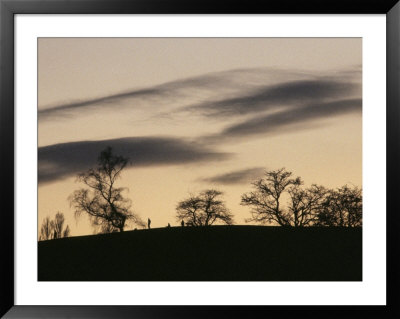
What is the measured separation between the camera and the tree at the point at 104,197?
84.3 inches

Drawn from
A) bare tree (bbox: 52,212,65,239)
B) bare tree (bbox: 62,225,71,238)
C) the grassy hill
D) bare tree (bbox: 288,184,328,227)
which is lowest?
the grassy hill

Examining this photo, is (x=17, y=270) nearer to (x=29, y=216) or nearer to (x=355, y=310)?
(x=29, y=216)

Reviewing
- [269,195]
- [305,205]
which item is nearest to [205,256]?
[269,195]

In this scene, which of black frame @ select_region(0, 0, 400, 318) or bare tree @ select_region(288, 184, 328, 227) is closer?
black frame @ select_region(0, 0, 400, 318)

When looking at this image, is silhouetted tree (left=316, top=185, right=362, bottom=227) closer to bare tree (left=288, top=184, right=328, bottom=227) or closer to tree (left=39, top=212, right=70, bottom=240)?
bare tree (left=288, top=184, right=328, bottom=227)

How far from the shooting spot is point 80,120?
2.13m

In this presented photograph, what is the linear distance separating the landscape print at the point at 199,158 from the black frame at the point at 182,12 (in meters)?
0.12

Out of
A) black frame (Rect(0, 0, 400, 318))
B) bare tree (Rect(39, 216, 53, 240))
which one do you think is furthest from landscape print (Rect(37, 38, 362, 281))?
black frame (Rect(0, 0, 400, 318))

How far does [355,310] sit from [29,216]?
1.39 meters

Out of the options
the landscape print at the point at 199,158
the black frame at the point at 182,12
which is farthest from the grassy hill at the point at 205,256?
the black frame at the point at 182,12

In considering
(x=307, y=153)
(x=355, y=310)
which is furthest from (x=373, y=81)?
(x=355, y=310)

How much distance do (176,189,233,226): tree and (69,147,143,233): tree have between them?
7.5 inches

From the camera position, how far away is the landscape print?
214 cm

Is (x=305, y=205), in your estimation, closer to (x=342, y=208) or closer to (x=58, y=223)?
(x=342, y=208)
